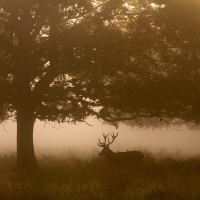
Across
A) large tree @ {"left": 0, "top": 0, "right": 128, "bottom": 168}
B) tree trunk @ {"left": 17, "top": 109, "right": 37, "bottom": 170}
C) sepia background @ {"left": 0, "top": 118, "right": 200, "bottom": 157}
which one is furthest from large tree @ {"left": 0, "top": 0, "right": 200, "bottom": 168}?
sepia background @ {"left": 0, "top": 118, "right": 200, "bottom": 157}

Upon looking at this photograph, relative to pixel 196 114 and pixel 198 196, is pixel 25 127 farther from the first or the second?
pixel 198 196

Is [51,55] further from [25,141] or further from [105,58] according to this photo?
[25,141]

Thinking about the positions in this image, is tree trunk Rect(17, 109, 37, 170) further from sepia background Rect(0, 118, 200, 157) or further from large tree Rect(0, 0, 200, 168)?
sepia background Rect(0, 118, 200, 157)

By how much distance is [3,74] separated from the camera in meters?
14.1

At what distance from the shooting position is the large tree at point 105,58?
13.7 m

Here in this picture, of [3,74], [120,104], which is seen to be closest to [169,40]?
[120,104]

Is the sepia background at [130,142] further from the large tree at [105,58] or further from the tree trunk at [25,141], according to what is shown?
the large tree at [105,58]

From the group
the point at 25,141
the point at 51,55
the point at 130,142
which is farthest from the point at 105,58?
the point at 130,142

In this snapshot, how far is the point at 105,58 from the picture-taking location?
44.6ft

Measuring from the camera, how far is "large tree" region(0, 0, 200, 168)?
1366cm

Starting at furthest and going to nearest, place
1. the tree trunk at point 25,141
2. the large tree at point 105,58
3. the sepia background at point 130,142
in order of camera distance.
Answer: the sepia background at point 130,142, the tree trunk at point 25,141, the large tree at point 105,58

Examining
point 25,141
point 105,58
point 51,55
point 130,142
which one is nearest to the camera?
point 105,58

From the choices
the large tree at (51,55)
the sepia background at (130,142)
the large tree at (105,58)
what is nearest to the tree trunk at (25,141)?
the large tree at (51,55)

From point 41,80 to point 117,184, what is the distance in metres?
7.33
